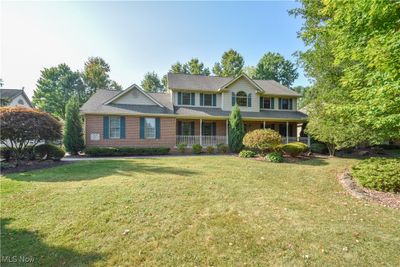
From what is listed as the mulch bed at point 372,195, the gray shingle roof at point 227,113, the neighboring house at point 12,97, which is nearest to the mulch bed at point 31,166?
the gray shingle roof at point 227,113

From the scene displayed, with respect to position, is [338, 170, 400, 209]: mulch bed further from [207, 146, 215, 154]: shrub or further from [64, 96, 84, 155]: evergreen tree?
[64, 96, 84, 155]: evergreen tree

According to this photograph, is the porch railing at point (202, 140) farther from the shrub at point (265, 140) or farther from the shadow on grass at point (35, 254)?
the shadow on grass at point (35, 254)

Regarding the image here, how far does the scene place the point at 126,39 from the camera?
517 inches

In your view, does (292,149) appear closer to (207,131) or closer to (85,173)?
(207,131)

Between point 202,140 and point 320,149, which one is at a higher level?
point 202,140

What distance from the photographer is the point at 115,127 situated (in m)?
17.0

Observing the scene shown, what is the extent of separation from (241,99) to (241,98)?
0.09 m

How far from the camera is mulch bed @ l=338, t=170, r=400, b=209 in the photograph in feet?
20.5

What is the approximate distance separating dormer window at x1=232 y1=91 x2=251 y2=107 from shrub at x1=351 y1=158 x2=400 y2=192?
42.8 feet

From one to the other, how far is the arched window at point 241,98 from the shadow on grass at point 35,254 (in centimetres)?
1804

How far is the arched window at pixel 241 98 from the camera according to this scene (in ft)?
66.4

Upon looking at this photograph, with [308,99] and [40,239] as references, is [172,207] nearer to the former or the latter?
[40,239]

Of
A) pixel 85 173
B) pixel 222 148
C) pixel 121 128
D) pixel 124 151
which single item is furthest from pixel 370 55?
pixel 121 128

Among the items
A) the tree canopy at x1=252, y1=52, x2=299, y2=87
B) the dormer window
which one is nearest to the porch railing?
the dormer window
